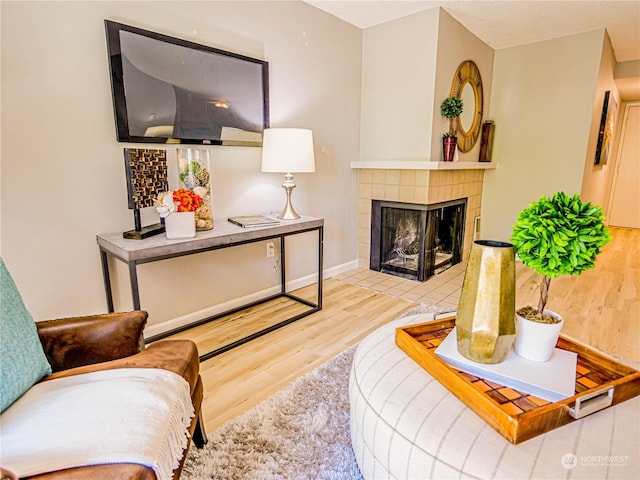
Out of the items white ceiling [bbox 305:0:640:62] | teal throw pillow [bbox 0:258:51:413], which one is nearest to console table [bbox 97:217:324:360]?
teal throw pillow [bbox 0:258:51:413]

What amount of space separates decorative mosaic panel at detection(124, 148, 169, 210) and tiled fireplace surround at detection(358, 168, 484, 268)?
2070 millimetres

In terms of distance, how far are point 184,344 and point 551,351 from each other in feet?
3.90

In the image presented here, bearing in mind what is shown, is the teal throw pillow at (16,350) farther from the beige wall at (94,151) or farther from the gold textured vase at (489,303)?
the gold textured vase at (489,303)

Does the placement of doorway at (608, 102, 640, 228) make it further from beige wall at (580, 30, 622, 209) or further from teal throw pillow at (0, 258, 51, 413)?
teal throw pillow at (0, 258, 51, 413)

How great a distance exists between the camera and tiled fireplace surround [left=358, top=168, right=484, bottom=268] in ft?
10.5

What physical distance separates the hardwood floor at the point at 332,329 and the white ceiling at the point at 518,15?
2.28 m

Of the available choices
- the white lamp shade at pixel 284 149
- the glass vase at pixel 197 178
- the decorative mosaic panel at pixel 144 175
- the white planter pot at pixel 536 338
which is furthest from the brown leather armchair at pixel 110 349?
the white lamp shade at pixel 284 149

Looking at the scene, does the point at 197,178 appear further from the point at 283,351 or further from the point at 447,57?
the point at 447,57

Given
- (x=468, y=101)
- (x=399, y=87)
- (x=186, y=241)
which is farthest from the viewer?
(x=468, y=101)

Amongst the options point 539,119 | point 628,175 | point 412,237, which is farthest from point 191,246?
point 628,175

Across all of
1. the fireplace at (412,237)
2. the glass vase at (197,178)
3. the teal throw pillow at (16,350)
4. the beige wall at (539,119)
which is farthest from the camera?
the beige wall at (539,119)

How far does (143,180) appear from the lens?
1.84m

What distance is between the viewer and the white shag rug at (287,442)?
49.6 inches

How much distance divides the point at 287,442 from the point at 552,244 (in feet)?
3.80
